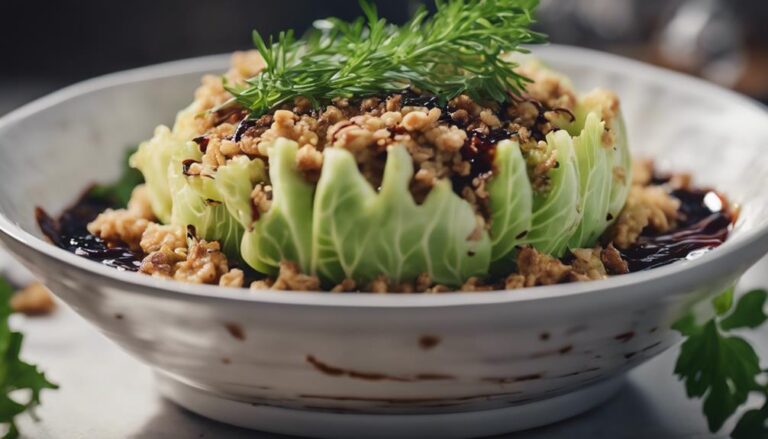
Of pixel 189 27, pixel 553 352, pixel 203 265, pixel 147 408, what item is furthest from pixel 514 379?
pixel 189 27

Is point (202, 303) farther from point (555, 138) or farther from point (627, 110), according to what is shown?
point (627, 110)

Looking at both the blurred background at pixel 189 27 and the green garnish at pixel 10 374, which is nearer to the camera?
the green garnish at pixel 10 374

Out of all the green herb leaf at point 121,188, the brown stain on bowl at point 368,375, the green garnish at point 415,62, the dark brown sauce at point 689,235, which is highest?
the green garnish at point 415,62

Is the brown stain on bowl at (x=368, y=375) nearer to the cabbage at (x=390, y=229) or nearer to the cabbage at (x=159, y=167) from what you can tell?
the cabbage at (x=390, y=229)

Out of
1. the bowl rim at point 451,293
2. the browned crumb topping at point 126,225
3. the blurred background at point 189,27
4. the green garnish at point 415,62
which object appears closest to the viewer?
the bowl rim at point 451,293

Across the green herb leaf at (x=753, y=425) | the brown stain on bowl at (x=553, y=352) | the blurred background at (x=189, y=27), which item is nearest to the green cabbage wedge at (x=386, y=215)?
the brown stain on bowl at (x=553, y=352)

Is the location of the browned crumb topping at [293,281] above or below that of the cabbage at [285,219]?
below

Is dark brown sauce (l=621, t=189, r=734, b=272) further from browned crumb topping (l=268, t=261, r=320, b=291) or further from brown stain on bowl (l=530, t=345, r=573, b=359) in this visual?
browned crumb topping (l=268, t=261, r=320, b=291)
